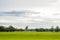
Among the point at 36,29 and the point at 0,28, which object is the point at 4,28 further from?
the point at 36,29

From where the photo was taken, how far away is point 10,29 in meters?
65.9

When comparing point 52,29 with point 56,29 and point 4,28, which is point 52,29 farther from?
point 4,28

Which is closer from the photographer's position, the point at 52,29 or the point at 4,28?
the point at 4,28

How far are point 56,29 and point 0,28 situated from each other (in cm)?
2073

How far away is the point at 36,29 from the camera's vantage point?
70188 mm

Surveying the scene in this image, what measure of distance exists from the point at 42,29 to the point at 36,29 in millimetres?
2963

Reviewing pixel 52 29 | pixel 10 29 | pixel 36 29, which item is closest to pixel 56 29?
pixel 52 29

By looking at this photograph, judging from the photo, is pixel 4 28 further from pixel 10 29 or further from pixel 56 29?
pixel 56 29

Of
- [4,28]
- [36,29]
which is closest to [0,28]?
[4,28]

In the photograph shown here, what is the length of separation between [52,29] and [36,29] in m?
6.52

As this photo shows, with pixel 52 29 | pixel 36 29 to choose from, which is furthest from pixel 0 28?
pixel 52 29

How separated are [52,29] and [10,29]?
1643 centimetres

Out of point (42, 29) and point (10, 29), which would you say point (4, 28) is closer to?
point (10, 29)

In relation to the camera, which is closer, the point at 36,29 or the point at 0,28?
the point at 0,28
